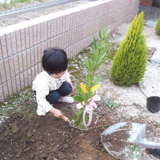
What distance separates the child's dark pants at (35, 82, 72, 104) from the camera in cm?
255

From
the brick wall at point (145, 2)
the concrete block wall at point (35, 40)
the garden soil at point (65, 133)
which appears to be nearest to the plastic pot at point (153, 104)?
the garden soil at point (65, 133)

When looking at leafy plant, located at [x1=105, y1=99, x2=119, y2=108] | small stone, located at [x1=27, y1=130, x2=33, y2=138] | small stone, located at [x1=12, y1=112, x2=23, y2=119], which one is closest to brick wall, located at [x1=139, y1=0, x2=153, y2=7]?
leafy plant, located at [x1=105, y1=99, x2=119, y2=108]

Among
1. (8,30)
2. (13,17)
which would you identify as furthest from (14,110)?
(13,17)

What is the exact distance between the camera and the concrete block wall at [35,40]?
251cm

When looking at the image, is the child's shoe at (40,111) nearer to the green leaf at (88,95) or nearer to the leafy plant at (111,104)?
the green leaf at (88,95)

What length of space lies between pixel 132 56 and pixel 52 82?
147 cm

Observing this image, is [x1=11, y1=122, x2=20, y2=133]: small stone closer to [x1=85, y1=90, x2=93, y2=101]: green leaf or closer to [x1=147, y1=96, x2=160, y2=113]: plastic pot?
[x1=85, y1=90, x2=93, y2=101]: green leaf

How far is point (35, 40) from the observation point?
285 cm

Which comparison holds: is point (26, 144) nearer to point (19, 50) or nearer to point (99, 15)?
point (19, 50)

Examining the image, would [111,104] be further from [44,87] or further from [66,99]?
[44,87]

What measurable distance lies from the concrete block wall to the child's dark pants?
586mm

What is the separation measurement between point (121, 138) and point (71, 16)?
2.30m

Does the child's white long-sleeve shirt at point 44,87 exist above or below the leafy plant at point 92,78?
below

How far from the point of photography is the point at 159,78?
12.9 ft
